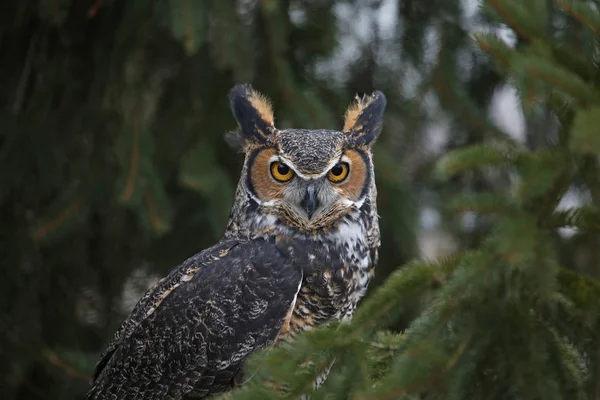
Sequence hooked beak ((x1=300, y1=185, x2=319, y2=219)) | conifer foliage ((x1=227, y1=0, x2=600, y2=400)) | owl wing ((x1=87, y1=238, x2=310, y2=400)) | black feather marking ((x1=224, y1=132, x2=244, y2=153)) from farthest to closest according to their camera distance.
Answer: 1. black feather marking ((x1=224, y1=132, x2=244, y2=153))
2. hooked beak ((x1=300, y1=185, x2=319, y2=219))
3. owl wing ((x1=87, y1=238, x2=310, y2=400))
4. conifer foliage ((x1=227, y1=0, x2=600, y2=400))

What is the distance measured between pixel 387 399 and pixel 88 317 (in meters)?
2.99

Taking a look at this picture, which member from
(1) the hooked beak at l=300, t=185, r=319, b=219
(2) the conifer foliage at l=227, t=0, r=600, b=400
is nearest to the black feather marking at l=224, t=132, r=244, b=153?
(1) the hooked beak at l=300, t=185, r=319, b=219

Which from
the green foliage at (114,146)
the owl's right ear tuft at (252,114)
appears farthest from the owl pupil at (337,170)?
the green foliage at (114,146)

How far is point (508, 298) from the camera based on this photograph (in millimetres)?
1543

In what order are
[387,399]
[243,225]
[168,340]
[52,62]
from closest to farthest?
1. [387,399]
2. [168,340]
3. [243,225]
4. [52,62]

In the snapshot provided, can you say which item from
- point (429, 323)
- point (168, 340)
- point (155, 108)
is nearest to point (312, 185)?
point (168, 340)

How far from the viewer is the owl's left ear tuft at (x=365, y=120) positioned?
2695 millimetres

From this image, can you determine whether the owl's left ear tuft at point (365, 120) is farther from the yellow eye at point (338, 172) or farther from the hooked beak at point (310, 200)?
the hooked beak at point (310, 200)

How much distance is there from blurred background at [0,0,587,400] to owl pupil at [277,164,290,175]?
83 cm

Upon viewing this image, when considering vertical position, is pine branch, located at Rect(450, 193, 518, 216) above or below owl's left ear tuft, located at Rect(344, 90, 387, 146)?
above

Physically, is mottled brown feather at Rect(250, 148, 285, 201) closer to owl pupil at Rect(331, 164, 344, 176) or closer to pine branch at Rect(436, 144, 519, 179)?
owl pupil at Rect(331, 164, 344, 176)

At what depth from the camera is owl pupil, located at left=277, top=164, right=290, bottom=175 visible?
2.56 m

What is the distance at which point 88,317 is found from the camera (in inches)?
165

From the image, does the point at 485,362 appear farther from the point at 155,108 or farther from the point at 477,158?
the point at 155,108
